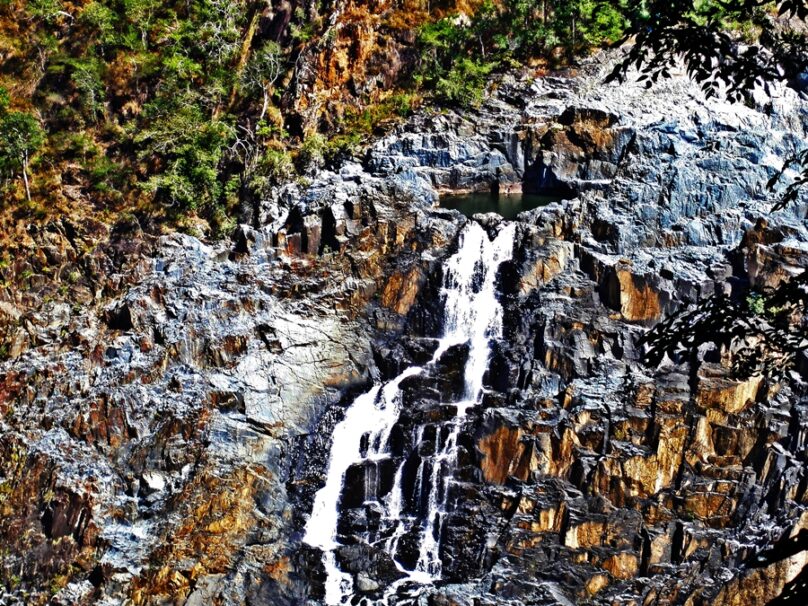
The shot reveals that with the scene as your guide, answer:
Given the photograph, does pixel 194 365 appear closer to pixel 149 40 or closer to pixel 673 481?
pixel 673 481

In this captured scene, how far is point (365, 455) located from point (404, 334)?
543 centimetres

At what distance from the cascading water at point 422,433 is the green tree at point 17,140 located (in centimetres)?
2019

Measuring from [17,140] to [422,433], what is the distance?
24.0m

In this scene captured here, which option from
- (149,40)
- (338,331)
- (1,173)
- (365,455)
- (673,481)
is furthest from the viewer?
(149,40)

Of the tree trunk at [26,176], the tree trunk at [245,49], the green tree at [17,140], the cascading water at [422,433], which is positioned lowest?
the cascading water at [422,433]

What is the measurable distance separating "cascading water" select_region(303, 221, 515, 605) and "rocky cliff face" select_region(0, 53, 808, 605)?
0.45 m

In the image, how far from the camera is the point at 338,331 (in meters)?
41.6

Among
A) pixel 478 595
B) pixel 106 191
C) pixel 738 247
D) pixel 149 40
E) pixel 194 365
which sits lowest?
pixel 478 595

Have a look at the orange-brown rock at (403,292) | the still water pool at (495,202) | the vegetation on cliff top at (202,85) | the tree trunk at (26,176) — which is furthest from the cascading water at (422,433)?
the tree trunk at (26,176)

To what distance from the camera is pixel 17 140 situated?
4744 cm

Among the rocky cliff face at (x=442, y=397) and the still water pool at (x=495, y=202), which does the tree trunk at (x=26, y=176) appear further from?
the still water pool at (x=495, y=202)

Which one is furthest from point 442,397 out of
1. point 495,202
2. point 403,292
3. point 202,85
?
point 202,85

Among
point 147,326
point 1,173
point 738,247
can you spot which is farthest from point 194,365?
point 738,247

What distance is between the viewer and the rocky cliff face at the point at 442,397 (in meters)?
34.6
